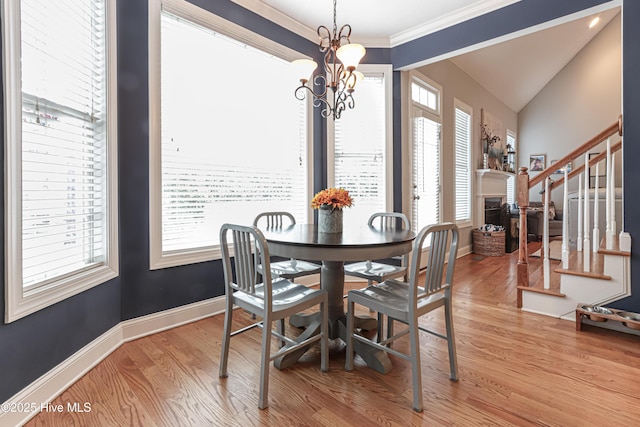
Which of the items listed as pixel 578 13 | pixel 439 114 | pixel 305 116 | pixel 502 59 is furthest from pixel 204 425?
pixel 502 59

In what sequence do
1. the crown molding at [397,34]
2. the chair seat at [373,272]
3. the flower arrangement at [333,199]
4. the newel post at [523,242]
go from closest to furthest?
1. the flower arrangement at [333,199]
2. the chair seat at [373,272]
3. the newel post at [523,242]
4. the crown molding at [397,34]

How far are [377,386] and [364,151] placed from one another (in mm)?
2628

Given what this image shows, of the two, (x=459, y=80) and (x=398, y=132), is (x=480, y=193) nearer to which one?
(x=459, y=80)

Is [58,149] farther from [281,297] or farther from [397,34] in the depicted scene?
[397,34]

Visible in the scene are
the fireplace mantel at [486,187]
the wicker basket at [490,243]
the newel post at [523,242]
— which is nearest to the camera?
the newel post at [523,242]

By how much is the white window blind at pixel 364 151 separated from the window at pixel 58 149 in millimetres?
2282

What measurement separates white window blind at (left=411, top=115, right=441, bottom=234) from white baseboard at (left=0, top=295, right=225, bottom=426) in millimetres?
2730

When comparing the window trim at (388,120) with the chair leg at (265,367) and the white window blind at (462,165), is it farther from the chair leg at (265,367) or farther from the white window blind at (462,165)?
the chair leg at (265,367)

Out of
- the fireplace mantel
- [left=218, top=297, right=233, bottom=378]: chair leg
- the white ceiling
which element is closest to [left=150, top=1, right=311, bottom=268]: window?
[left=218, top=297, right=233, bottom=378]: chair leg

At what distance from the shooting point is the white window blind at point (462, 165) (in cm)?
521

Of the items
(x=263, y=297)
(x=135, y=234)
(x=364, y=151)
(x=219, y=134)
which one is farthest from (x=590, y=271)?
(x=135, y=234)

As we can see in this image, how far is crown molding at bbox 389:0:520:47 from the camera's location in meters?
3.02

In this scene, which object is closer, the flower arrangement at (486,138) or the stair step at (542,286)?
the stair step at (542,286)

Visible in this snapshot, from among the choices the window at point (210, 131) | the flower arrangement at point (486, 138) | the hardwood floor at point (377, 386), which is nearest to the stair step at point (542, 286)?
the hardwood floor at point (377, 386)
